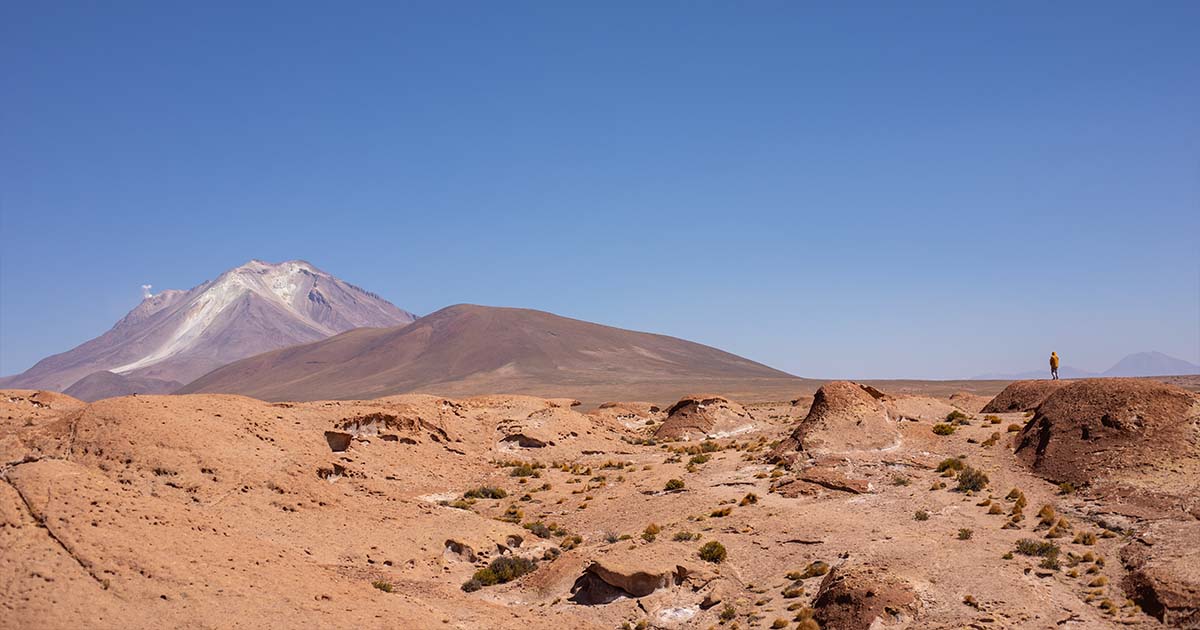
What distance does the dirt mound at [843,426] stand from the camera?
23984 millimetres

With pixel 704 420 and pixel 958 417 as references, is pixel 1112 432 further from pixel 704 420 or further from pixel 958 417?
pixel 704 420

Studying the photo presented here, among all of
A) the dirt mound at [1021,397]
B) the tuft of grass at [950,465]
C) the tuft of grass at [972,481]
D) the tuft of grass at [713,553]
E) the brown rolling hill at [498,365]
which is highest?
the brown rolling hill at [498,365]

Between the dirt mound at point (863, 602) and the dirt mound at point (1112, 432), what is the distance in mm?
7792

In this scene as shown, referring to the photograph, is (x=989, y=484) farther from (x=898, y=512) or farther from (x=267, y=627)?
(x=267, y=627)

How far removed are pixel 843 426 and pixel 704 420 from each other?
34.8ft

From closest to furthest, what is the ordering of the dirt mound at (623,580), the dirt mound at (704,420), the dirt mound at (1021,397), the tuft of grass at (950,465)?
1. the dirt mound at (623,580)
2. the tuft of grass at (950,465)
3. the dirt mound at (1021,397)
4. the dirt mound at (704,420)

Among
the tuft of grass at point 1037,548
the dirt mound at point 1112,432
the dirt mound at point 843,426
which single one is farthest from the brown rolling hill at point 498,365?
the tuft of grass at point 1037,548

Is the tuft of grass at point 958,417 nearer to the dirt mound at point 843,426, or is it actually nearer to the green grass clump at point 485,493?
the dirt mound at point 843,426

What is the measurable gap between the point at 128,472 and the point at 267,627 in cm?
778

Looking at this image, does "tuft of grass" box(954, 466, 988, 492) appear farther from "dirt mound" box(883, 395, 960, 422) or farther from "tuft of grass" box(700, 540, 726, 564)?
"tuft of grass" box(700, 540, 726, 564)

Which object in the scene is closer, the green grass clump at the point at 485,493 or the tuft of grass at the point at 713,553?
the tuft of grass at the point at 713,553

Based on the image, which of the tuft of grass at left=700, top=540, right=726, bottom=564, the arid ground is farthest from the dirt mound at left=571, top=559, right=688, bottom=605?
the tuft of grass at left=700, top=540, right=726, bottom=564

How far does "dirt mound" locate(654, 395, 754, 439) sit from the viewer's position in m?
34.2

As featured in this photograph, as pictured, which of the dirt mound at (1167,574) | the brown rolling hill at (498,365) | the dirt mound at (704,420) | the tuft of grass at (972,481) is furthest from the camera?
the brown rolling hill at (498,365)
